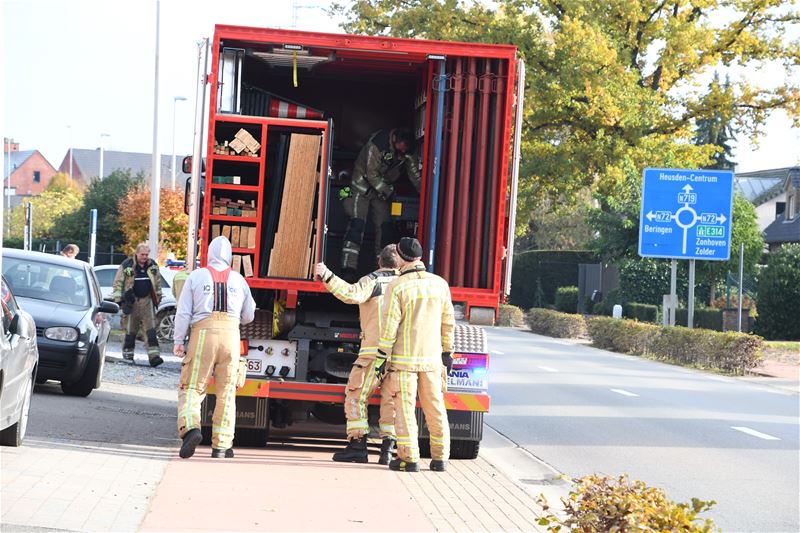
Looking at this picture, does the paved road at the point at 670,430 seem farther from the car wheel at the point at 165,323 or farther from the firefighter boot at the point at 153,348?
the car wheel at the point at 165,323

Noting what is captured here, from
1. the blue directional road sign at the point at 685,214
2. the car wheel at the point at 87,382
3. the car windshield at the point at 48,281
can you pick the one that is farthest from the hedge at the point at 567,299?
the car wheel at the point at 87,382

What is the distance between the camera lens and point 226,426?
10.4 meters

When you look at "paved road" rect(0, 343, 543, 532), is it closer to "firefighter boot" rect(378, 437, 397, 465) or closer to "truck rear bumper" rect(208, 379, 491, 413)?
"firefighter boot" rect(378, 437, 397, 465)

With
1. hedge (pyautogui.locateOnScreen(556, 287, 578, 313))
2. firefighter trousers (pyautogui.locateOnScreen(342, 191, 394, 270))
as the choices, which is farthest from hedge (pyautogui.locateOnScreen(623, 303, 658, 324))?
firefighter trousers (pyautogui.locateOnScreen(342, 191, 394, 270))

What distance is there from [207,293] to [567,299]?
146ft

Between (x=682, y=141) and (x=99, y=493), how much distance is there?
37968mm

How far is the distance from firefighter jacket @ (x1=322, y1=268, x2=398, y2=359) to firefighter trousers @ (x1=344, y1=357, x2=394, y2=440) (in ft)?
0.37

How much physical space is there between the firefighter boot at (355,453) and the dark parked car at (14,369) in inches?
98.6

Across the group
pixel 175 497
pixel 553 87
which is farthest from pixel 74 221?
pixel 175 497

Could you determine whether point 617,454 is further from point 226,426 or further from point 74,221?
point 74,221

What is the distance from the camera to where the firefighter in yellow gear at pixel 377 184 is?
12.2 metres

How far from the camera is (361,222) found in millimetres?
12289

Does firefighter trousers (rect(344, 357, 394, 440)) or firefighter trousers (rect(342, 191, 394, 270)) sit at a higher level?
firefighter trousers (rect(342, 191, 394, 270))

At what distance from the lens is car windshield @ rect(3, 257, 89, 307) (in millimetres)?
15297
